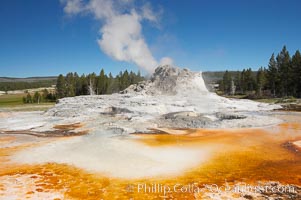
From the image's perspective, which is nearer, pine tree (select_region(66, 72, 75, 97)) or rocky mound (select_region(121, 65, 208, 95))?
rocky mound (select_region(121, 65, 208, 95))

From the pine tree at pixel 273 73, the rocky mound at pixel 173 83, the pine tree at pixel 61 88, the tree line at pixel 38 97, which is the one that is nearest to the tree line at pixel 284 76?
the pine tree at pixel 273 73

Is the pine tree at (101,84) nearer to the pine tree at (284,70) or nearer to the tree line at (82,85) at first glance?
the tree line at (82,85)

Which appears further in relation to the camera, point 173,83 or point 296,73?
point 296,73

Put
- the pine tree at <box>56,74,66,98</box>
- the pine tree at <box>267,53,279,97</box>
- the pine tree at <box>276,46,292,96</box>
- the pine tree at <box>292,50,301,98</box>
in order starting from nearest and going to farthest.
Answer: the pine tree at <box>292,50,301,98</box>, the pine tree at <box>276,46,292,96</box>, the pine tree at <box>267,53,279,97</box>, the pine tree at <box>56,74,66,98</box>

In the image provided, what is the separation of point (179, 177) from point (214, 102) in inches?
847

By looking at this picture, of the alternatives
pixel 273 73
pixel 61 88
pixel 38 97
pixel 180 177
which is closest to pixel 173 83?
pixel 180 177

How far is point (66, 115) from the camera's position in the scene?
28.0 metres

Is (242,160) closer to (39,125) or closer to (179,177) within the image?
(179,177)

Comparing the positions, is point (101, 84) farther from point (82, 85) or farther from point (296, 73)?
point (296, 73)

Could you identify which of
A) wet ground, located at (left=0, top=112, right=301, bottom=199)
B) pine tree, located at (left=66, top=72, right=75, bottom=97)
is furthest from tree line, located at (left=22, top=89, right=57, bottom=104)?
wet ground, located at (left=0, top=112, right=301, bottom=199)

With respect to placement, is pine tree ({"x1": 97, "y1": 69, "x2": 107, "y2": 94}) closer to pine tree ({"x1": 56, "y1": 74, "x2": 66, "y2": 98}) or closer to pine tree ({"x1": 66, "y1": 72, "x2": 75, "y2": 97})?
pine tree ({"x1": 66, "y1": 72, "x2": 75, "y2": 97})

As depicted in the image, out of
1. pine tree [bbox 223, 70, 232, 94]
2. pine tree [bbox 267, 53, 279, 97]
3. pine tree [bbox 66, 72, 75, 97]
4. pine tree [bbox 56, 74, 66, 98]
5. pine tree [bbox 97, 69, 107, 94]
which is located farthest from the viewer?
pine tree [bbox 223, 70, 232, 94]

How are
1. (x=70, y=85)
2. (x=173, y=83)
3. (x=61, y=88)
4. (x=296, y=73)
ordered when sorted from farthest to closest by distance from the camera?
(x=70, y=85), (x=61, y=88), (x=296, y=73), (x=173, y=83)

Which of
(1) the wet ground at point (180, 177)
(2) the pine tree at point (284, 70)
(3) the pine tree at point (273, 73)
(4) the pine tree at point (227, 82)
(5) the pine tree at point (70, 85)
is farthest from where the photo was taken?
(4) the pine tree at point (227, 82)
